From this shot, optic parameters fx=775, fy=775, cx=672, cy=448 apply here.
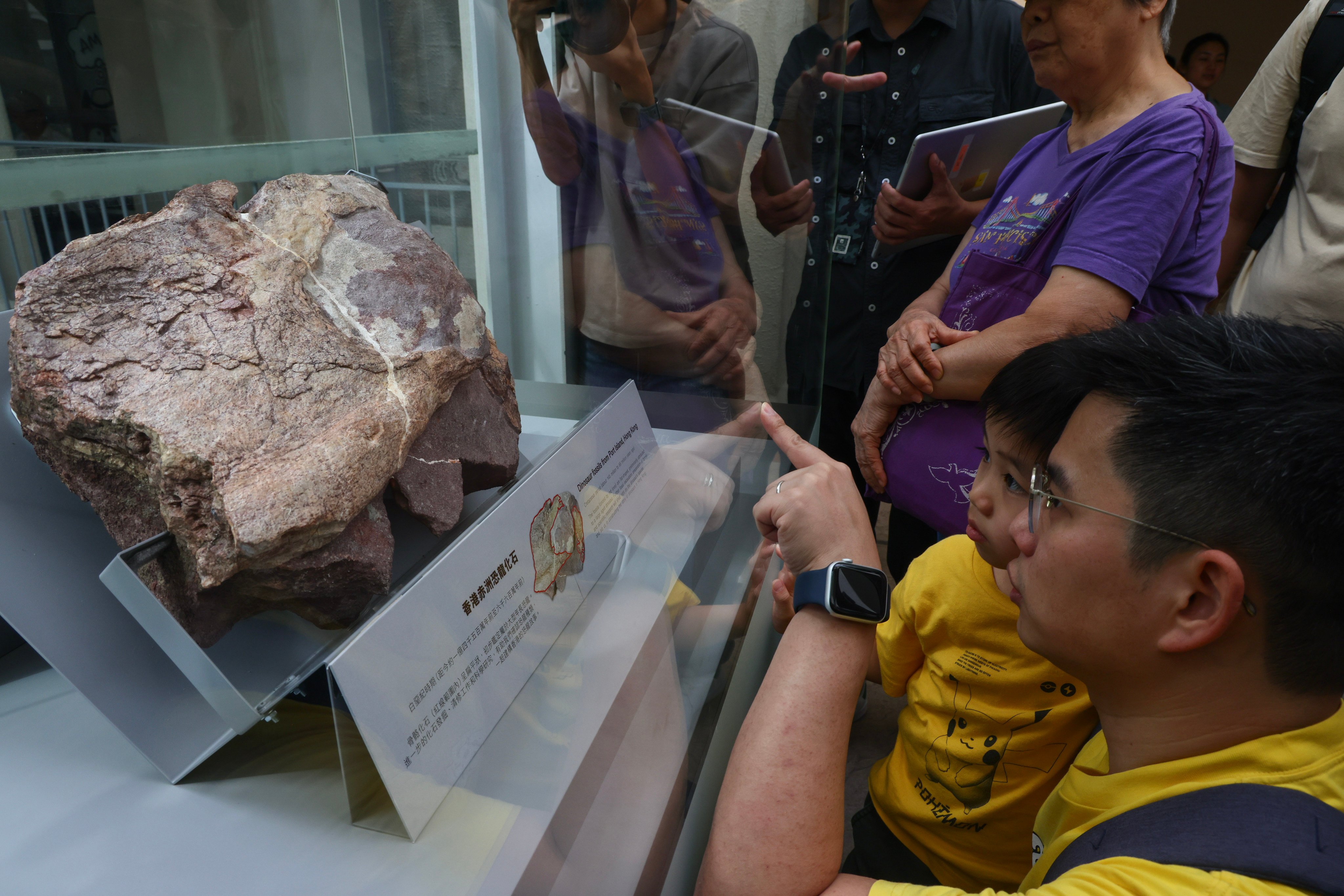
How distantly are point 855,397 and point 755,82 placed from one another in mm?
903

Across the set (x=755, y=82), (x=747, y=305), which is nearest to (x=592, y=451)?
(x=747, y=305)

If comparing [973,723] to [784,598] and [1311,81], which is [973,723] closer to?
A: [784,598]

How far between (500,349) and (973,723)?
89cm

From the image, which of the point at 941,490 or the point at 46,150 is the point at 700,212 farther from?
the point at 46,150

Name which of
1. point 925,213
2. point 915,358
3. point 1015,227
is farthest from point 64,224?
point 925,213

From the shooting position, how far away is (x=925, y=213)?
5.54 feet

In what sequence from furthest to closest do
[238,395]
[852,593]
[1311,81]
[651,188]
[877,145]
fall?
[877,145]
[1311,81]
[651,188]
[852,593]
[238,395]

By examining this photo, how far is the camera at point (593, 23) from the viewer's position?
103 centimetres

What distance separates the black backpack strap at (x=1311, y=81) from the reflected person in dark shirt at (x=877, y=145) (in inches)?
18.7

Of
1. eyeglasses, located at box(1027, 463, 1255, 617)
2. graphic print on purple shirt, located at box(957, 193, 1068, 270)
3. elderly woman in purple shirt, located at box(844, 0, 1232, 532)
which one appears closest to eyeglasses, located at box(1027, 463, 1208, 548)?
eyeglasses, located at box(1027, 463, 1255, 617)

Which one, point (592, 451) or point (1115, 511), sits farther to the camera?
point (592, 451)

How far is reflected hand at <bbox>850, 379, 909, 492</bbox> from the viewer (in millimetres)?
1334

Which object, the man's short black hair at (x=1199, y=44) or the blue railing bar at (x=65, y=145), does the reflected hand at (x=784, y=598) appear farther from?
the man's short black hair at (x=1199, y=44)

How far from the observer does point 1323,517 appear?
0.58 meters
